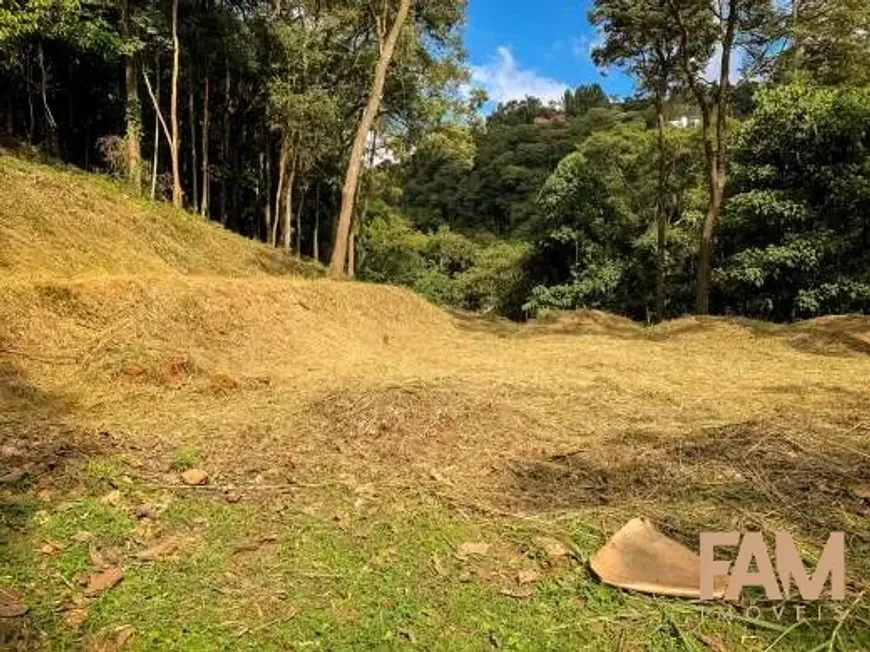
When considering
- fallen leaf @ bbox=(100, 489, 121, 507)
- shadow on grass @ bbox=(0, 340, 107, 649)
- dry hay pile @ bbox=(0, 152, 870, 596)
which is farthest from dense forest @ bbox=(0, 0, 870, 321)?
fallen leaf @ bbox=(100, 489, 121, 507)

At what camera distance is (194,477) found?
289cm

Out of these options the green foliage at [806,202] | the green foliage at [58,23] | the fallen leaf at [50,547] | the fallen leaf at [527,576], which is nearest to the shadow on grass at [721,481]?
the fallen leaf at [527,576]

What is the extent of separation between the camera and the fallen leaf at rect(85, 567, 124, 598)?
2.16 meters

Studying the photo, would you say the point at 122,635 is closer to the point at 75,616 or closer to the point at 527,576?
the point at 75,616

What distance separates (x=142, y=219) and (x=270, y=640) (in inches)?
353

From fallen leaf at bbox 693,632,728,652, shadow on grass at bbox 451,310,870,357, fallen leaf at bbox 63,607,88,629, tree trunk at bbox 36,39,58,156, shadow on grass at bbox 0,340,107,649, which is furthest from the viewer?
tree trunk at bbox 36,39,58,156

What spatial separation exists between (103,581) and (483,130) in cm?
1909

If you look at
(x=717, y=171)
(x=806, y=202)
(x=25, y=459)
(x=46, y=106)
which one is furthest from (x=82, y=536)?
(x=46, y=106)

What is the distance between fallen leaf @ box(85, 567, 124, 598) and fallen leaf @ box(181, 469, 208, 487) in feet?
2.00

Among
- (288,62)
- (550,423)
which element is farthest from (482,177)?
(550,423)

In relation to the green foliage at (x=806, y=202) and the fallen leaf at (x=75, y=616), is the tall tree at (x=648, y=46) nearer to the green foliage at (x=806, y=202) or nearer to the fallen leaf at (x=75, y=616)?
the green foliage at (x=806, y=202)

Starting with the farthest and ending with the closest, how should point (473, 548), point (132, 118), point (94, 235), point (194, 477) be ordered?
point (132, 118) → point (94, 235) → point (194, 477) → point (473, 548)

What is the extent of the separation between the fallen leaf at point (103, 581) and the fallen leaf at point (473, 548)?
1072 mm

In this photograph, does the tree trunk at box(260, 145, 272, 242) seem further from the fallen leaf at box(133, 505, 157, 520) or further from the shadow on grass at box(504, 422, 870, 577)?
the fallen leaf at box(133, 505, 157, 520)
